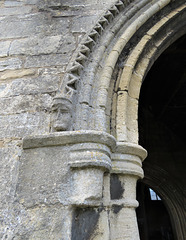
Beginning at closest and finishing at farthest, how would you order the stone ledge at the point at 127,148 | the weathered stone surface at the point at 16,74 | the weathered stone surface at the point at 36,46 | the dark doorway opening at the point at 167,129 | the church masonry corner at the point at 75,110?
the church masonry corner at the point at 75,110 < the stone ledge at the point at 127,148 < the weathered stone surface at the point at 16,74 < the weathered stone surface at the point at 36,46 < the dark doorway opening at the point at 167,129

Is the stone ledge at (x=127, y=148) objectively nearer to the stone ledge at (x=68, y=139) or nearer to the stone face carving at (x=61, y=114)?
the stone ledge at (x=68, y=139)

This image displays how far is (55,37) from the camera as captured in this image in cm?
189

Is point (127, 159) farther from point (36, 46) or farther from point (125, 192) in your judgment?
point (36, 46)

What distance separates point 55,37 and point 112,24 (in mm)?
555

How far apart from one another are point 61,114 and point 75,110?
11cm

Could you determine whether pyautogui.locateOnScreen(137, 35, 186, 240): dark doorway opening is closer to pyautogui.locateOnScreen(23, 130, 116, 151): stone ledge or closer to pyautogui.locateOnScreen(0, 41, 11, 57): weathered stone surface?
pyautogui.locateOnScreen(0, 41, 11, 57): weathered stone surface

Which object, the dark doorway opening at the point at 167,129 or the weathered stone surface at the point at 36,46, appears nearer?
the weathered stone surface at the point at 36,46

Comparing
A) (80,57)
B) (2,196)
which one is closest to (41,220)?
(2,196)

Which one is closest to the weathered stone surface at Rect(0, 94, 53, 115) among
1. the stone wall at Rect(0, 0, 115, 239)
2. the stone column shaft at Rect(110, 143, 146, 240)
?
the stone wall at Rect(0, 0, 115, 239)

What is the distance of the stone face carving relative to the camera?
1.31m

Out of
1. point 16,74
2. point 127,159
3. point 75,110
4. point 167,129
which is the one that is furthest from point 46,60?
point 167,129

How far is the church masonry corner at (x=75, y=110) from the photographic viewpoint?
1.10 m

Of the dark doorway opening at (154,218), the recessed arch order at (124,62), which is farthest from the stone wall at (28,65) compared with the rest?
the dark doorway opening at (154,218)

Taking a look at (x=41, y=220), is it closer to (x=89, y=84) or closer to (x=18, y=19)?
(x=89, y=84)
